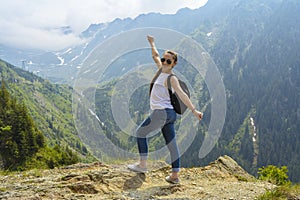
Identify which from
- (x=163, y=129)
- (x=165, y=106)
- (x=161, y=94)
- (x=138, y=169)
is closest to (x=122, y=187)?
(x=138, y=169)

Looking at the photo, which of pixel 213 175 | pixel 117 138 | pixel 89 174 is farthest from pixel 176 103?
pixel 213 175

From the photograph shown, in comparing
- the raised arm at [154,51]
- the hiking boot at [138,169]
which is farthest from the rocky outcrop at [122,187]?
the raised arm at [154,51]

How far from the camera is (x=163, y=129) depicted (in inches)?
290

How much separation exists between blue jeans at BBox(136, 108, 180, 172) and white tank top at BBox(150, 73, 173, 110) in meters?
0.12

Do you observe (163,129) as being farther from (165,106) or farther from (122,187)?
(122,187)

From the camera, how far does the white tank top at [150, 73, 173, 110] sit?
22.9 ft

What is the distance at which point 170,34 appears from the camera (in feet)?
27.1

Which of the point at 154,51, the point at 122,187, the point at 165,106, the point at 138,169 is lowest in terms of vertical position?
the point at 122,187

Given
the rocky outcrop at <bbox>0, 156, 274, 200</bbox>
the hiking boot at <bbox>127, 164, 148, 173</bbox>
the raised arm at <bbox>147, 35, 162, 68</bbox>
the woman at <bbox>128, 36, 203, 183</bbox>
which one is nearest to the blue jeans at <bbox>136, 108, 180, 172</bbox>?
the woman at <bbox>128, 36, 203, 183</bbox>

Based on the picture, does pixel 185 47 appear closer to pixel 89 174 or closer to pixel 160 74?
pixel 160 74

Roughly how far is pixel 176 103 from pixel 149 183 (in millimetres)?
2522

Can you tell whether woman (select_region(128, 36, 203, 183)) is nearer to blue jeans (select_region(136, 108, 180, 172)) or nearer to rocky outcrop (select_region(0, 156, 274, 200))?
blue jeans (select_region(136, 108, 180, 172))

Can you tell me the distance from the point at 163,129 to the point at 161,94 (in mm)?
931

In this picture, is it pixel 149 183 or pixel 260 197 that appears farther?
pixel 149 183
